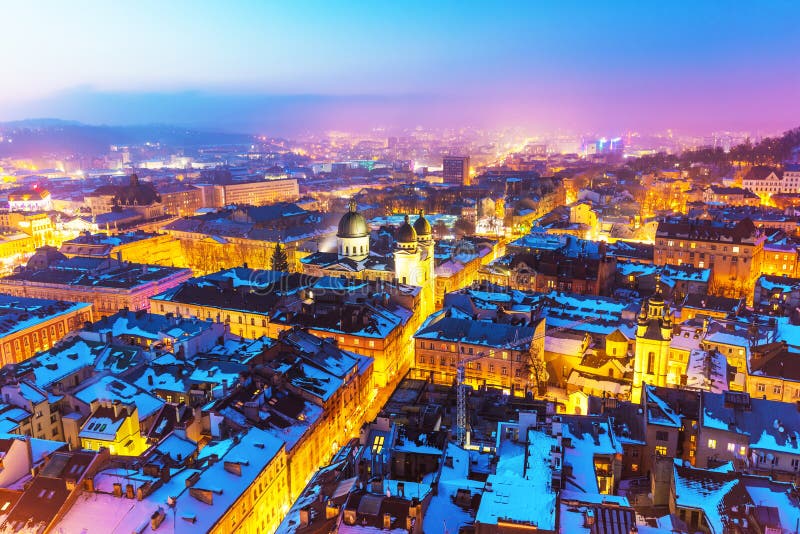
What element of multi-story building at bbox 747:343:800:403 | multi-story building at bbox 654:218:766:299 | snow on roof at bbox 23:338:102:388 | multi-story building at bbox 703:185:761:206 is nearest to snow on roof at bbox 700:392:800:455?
multi-story building at bbox 747:343:800:403

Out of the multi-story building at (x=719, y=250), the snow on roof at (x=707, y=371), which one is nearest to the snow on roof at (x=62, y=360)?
the snow on roof at (x=707, y=371)

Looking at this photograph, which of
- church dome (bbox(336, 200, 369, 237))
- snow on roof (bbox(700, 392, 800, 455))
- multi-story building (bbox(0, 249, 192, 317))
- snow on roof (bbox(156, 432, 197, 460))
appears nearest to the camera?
snow on roof (bbox(700, 392, 800, 455))

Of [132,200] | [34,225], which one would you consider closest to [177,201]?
[132,200]

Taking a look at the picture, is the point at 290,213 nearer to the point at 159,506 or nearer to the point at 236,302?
the point at 236,302

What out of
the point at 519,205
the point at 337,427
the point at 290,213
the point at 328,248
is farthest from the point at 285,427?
the point at 519,205

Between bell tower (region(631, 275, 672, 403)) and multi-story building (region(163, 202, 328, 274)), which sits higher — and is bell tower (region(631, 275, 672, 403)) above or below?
above

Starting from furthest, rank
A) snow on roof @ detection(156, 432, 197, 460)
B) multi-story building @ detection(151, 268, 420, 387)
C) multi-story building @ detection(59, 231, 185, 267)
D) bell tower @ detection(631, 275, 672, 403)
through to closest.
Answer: multi-story building @ detection(59, 231, 185, 267) < multi-story building @ detection(151, 268, 420, 387) < bell tower @ detection(631, 275, 672, 403) < snow on roof @ detection(156, 432, 197, 460)

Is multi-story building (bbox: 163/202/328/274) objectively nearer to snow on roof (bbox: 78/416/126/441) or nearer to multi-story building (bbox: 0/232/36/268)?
multi-story building (bbox: 0/232/36/268)
